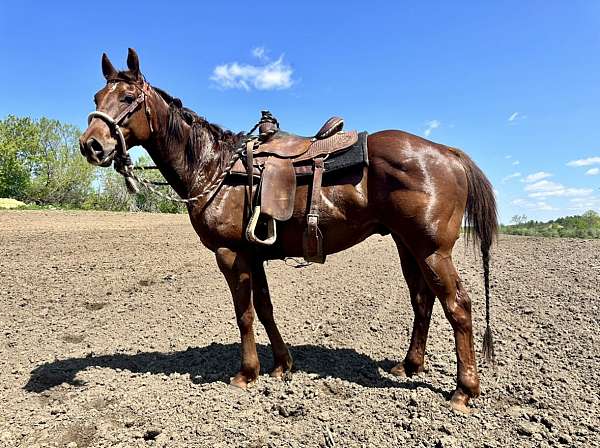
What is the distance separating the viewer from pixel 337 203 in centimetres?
346

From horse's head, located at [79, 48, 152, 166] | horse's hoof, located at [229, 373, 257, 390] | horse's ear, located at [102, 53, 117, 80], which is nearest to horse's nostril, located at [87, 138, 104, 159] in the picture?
horse's head, located at [79, 48, 152, 166]

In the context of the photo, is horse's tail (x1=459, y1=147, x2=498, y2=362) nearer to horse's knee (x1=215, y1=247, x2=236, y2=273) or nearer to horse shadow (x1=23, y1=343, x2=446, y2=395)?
horse shadow (x1=23, y1=343, x2=446, y2=395)

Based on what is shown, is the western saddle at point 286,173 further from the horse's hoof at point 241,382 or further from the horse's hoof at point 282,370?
the horse's hoof at point 241,382

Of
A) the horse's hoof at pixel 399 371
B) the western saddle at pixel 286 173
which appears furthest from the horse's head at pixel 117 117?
the horse's hoof at pixel 399 371

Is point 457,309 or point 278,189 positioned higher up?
point 278,189

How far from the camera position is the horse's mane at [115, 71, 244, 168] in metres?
3.79

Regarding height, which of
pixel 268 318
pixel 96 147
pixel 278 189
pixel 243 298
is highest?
pixel 96 147

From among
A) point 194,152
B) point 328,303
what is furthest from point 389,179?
point 328,303

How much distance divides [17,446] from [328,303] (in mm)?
4144

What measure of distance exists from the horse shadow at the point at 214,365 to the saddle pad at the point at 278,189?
175cm

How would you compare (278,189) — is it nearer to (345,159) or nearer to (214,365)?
(345,159)

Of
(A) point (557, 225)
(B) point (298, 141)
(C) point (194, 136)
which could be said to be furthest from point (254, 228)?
(A) point (557, 225)

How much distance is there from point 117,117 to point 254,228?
1622 mm

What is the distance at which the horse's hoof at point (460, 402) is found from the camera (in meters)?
3.09
